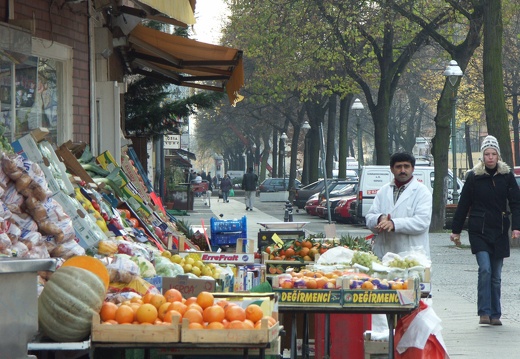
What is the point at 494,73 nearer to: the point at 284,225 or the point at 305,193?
the point at 284,225

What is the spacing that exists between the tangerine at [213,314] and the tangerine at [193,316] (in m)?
0.03

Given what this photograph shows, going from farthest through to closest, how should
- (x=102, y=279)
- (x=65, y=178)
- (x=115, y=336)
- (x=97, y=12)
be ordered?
(x=97, y=12), (x=65, y=178), (x=102, y=279), (x=115, y=336)

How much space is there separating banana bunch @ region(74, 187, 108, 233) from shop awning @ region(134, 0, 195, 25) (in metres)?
1.72

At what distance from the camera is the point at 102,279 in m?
5.89

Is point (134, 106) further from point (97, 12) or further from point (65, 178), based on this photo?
point (65, 178)

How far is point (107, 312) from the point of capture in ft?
18.8

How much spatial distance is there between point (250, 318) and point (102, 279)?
830mm

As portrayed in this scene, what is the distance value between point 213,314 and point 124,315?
18.2 inches

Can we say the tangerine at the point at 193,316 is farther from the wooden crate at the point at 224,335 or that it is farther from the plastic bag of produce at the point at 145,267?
the plastic bag of produce at the point at 145,267

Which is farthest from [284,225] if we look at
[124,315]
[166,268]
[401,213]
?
[124,315]

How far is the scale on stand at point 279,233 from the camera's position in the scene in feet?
37.7

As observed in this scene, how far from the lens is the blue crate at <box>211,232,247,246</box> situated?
40.3ft

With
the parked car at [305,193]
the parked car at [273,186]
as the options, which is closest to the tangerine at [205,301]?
the parked car at [305,193]

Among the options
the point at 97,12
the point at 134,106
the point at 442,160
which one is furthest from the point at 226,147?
the point at 97,12
